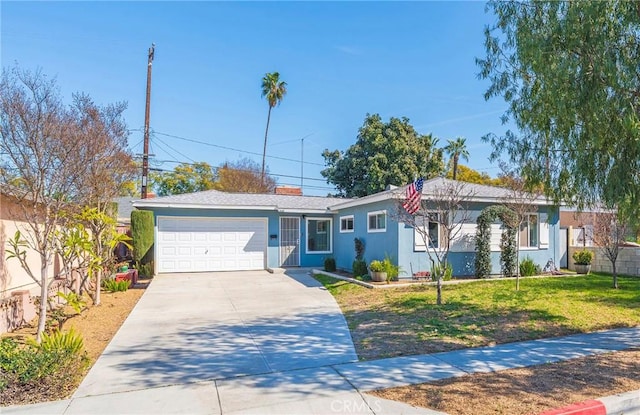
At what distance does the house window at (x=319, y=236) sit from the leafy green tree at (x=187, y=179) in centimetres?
2288

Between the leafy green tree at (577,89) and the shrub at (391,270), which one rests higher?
the leafy green tree at (577,89)

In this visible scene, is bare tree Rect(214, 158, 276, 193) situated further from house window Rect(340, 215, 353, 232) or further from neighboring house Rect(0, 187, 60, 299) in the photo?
neighboring house Rect(0, 187, 60, 299)

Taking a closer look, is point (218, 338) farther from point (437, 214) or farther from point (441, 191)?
point (437, 214)

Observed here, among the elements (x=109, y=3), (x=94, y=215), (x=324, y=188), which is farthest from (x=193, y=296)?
(x=324, y=188)

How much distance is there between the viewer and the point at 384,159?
2628cm

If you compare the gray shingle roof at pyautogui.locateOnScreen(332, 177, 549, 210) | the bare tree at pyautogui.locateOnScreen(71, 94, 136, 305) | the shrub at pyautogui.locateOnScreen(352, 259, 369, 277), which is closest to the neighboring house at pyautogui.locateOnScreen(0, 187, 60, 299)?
the bare tree at pyautogui.locateOnScreen(71, 94, 136, 305)

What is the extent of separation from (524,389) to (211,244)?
13.9 meters

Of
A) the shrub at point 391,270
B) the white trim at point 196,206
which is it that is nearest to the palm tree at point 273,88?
the white trim at point 196,206

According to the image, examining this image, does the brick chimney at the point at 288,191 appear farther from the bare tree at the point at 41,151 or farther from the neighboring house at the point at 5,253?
the bare tree at the point at 41,151

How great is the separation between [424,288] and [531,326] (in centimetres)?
406

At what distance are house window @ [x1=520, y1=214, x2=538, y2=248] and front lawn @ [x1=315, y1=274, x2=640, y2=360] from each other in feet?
7.83

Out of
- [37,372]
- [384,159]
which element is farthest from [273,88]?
Answer: [37,372]

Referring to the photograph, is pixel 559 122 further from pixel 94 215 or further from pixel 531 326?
pixel 94 215

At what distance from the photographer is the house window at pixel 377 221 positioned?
13.5m
